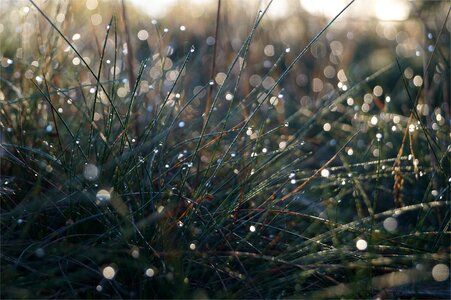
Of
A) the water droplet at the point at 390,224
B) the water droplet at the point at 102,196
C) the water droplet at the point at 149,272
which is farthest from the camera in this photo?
the water droplet at the point at 390,224

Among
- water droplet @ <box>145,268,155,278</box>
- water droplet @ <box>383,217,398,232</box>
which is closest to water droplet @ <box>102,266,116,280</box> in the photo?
water droplet @ <box>145,268,155,278</box>

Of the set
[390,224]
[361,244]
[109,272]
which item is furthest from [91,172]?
[390,224]

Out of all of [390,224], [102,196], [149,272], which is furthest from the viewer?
[390,224]

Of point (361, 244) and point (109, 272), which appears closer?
point (109, 272)

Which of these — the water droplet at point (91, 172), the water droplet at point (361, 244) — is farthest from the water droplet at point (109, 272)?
the water droplet at point (361, 244)

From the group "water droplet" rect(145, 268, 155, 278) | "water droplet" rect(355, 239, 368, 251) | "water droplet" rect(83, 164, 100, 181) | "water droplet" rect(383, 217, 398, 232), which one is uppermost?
"water droplet" rect(383, 217, 398, 232)

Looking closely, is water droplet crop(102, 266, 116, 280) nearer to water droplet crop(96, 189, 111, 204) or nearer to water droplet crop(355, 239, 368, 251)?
water droplet crop(96, 189, 111, 204)

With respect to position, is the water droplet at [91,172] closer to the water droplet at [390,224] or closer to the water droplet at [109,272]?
the water droplet at [109,272]

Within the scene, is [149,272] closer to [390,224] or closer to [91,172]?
[91,172]

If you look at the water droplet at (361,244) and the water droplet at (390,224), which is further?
the water droplet at (390,224)

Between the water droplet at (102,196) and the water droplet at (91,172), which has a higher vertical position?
the water droplet at (91,172)

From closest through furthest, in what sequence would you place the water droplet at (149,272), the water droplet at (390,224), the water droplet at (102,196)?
the water droplet at (149,272) < the water droplet at (102,196) < the water droplet at (390,224)
